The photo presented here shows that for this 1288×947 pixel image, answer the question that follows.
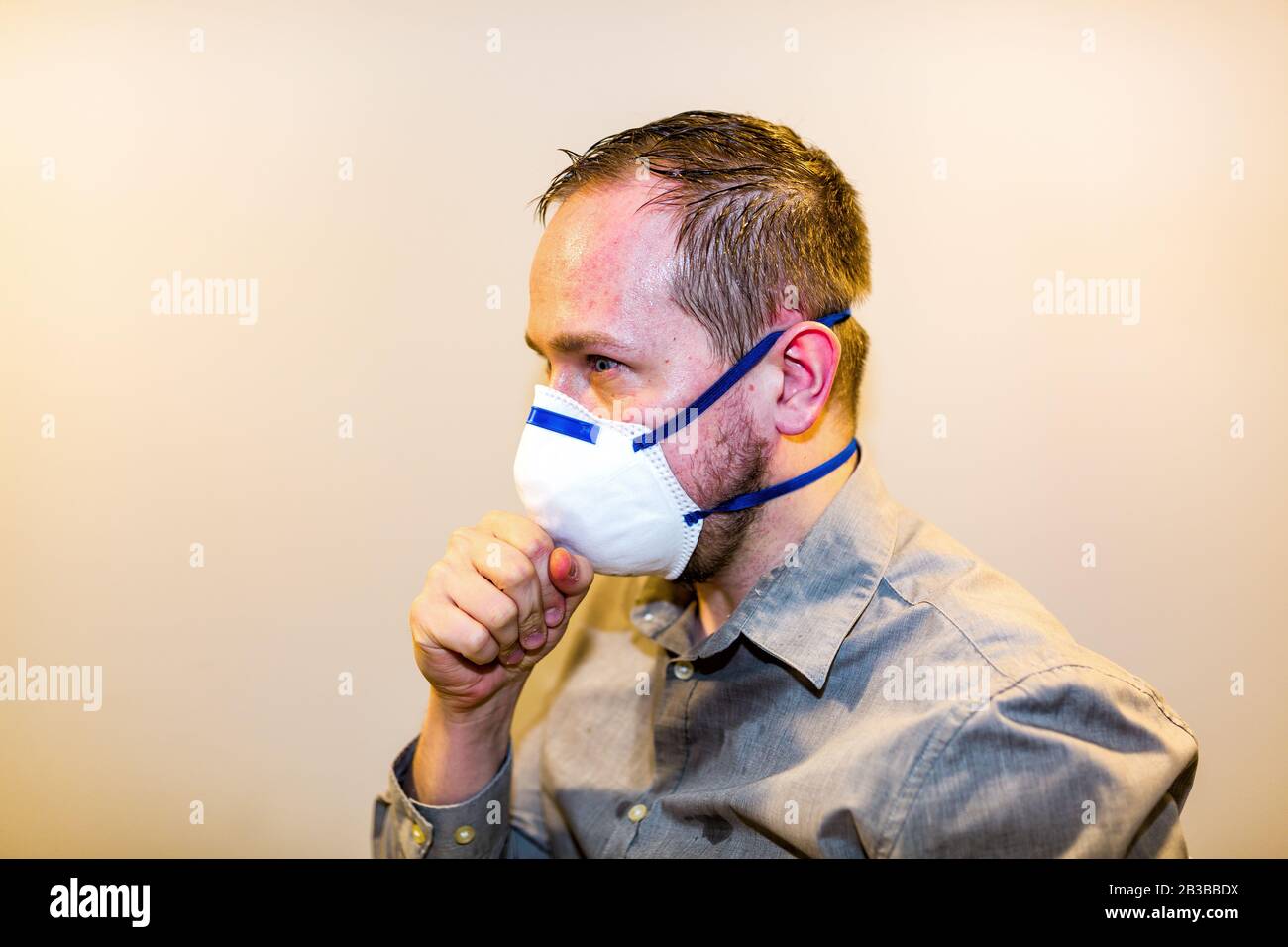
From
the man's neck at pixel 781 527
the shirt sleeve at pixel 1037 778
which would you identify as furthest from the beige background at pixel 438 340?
the shirt sleeve at pixel 1037 778

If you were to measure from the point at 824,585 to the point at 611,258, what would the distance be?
62 cm

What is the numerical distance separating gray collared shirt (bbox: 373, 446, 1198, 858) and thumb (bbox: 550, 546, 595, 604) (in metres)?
0.23

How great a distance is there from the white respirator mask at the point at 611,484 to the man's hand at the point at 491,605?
51mm

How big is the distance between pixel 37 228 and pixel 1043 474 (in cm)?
217

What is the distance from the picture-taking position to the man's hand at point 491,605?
4.42 feet

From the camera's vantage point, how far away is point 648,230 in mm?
1405

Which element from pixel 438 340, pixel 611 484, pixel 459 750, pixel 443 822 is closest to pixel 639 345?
pixel 611 484

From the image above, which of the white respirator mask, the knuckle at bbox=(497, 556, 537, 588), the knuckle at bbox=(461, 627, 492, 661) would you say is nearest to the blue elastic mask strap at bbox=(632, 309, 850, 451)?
the white respirator mask

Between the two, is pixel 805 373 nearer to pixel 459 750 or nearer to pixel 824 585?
pixel 824 585

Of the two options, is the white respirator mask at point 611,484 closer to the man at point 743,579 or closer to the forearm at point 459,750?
the man at point 743,579

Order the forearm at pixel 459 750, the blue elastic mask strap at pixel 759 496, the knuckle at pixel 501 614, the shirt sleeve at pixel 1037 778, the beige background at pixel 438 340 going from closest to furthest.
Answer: the shirt sleeve at pixel 1037 778 → the knuckle at pixel 501 614 → the blue elastic mask strap at pixel 759 496 → the forearm at pixel 459 750 → the beige background at pixel 438 340

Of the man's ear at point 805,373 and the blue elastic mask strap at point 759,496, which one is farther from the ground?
the man's ear at point 805,373
